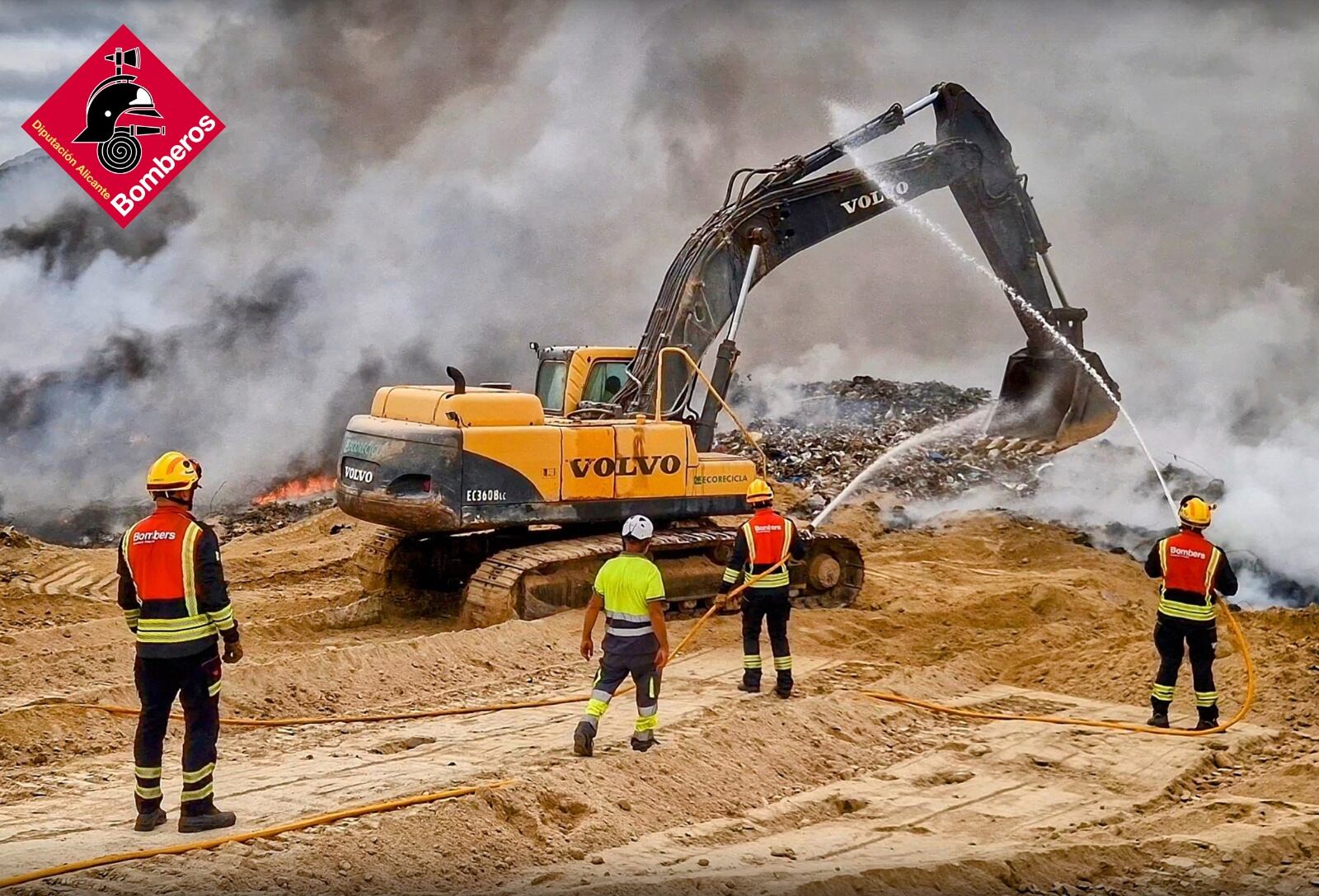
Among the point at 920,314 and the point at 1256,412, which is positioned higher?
the point at 920,314

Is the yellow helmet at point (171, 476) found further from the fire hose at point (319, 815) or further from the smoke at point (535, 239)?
the smoke at point (535, 239)

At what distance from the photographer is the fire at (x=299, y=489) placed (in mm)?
19625

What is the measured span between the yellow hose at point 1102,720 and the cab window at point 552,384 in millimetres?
4538

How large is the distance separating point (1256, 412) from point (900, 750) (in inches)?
578

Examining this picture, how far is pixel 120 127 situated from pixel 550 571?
10.9m

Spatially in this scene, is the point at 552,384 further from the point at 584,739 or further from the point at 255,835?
the point at 255,835

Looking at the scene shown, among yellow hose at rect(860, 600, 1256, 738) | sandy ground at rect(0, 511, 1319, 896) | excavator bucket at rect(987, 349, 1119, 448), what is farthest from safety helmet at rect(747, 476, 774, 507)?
excavator bucket at rect(987, 349, 1119, 448)

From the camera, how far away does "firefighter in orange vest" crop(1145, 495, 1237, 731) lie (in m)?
8.41

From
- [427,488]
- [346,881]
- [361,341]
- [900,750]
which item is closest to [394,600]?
[427,488]

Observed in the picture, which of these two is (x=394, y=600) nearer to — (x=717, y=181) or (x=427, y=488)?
A: (x=427, y=488)

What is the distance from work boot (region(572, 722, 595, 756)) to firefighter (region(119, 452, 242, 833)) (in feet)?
6.42

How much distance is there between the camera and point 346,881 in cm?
539

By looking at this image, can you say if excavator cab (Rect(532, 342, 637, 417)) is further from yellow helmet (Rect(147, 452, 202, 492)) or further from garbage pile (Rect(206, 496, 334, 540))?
garbage pile (Rect(206, 496, 334, 540))

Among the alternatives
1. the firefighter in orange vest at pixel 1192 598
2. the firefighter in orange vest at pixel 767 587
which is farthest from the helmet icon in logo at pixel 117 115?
the firefighter in orange vest at pixel 1192 598
